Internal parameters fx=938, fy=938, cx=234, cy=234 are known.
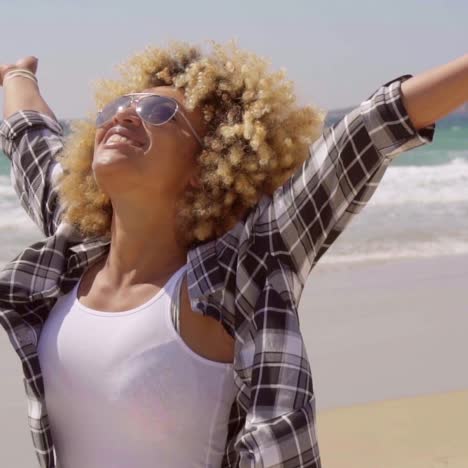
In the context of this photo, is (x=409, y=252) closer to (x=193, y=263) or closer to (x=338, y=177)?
(x=193, y=263)

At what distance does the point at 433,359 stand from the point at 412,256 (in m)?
3.23

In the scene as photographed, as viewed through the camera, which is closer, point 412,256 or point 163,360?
point 163,360

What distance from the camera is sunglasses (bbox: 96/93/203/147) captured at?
2.48 m

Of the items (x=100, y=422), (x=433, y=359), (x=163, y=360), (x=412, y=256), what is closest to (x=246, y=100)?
(x=163, y=360)

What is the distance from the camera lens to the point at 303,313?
21.4 ft

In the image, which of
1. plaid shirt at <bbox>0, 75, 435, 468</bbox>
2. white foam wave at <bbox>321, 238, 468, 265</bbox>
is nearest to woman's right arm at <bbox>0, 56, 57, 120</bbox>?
plaid shirt at <bbox>0, 75, 435, 468</bbox>

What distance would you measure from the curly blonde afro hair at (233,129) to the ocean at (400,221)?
1825 mm

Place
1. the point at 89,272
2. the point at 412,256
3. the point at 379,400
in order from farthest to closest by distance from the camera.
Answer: the point at 412,256, the point at 379,400, the point at 89,272

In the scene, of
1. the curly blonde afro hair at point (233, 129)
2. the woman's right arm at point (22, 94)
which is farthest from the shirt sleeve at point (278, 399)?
the woman's right arm at point (22, 94)

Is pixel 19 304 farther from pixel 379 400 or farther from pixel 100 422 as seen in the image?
pixel 379 400

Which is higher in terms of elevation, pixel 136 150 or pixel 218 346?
pixel 136 150

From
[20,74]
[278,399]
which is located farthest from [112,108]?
[278,399]

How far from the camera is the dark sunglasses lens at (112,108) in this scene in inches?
98.7

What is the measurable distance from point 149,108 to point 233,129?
243 mm
